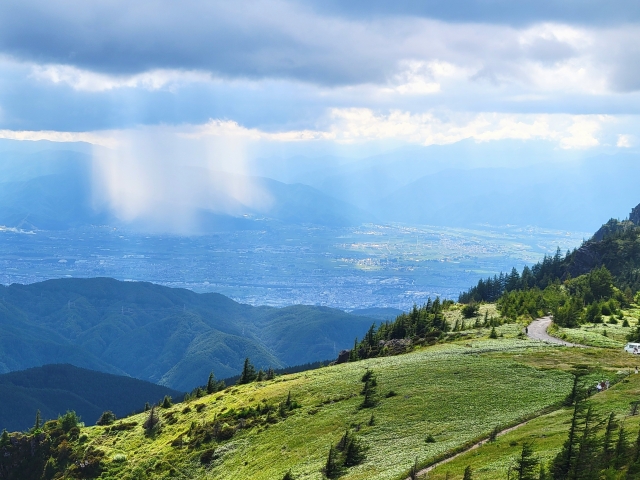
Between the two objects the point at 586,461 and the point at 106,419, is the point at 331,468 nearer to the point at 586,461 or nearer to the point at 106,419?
the point at 586,461

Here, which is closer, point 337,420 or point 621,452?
point 621,452

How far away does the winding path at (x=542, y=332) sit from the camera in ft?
338

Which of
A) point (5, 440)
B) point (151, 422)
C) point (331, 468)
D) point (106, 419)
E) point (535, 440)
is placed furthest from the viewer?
point (106, 419)

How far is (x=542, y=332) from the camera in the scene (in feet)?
387

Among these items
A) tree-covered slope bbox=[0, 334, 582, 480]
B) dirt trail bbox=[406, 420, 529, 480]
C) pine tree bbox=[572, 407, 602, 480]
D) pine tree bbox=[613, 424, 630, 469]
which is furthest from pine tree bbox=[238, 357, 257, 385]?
pine tree bbox=[572, 407, 602, 480]

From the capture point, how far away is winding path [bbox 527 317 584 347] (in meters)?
103

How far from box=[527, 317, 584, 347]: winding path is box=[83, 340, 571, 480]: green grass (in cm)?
650

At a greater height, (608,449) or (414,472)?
(608,449)

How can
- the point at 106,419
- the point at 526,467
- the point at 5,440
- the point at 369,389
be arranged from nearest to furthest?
the point at 526,467 → the point at 369,389 → the point at 5,440 → the point at 106,419

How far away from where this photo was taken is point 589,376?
73.9 metres

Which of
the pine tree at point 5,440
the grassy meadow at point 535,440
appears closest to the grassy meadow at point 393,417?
the grassy meadow at point 535,440

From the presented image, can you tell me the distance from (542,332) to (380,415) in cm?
5804

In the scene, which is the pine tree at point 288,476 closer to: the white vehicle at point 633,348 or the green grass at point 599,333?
the white vehicle at point 633,348

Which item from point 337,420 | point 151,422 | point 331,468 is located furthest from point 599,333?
point 151,422
